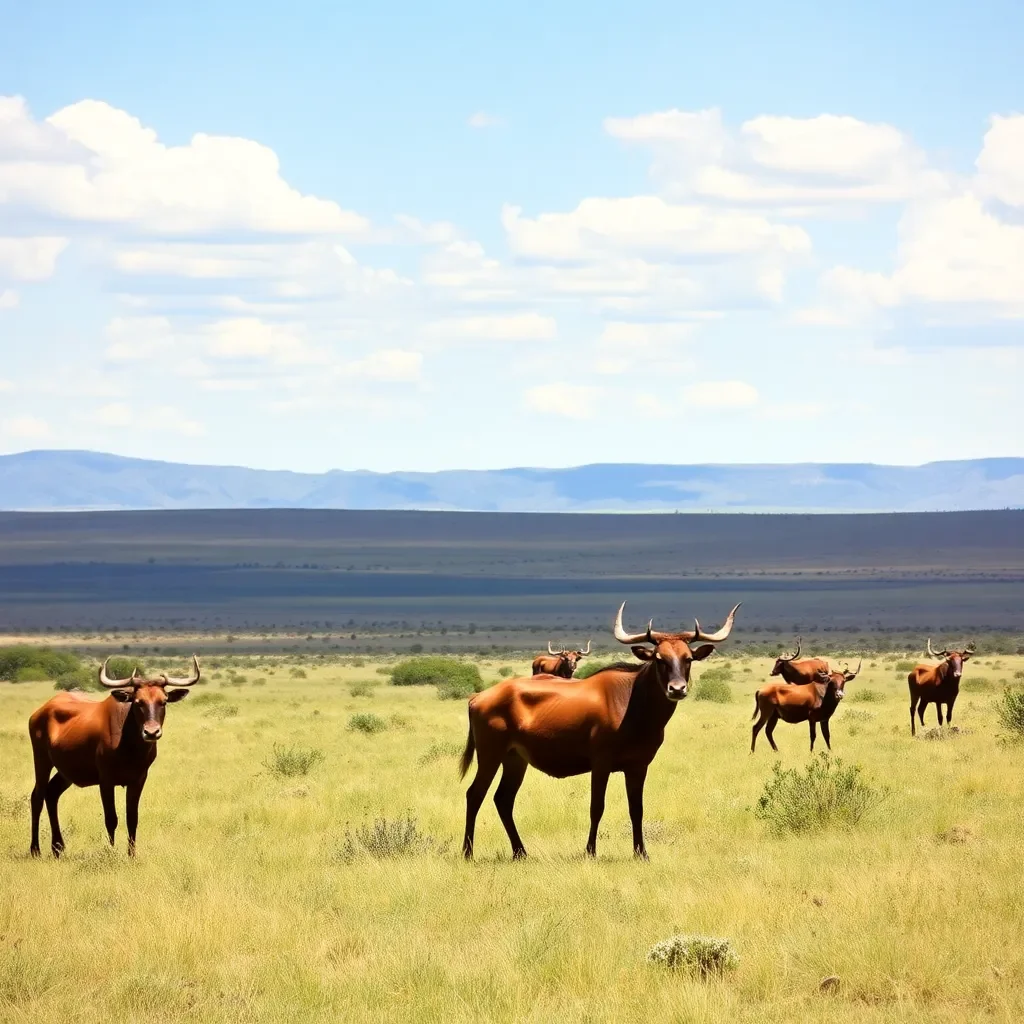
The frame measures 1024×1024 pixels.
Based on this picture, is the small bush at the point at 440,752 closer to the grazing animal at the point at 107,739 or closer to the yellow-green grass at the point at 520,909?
the yellow-green grass at the point at 520,909

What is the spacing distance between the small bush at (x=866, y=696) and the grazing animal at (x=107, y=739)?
23.8m

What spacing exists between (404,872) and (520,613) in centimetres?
8752

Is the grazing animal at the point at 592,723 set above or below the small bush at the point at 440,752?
above

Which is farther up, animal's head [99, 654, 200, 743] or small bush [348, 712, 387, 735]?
animal's head [99, 654, 200, 743]

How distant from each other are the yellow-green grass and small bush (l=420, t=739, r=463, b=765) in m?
2.87

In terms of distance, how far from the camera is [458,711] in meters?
35.8

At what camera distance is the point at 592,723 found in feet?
45.4

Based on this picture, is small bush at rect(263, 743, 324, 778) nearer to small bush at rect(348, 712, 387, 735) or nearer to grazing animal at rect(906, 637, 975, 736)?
small bush at rect(348, 712, 387, 735)

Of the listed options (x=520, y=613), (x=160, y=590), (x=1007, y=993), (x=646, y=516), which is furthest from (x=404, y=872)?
(x=646, y=516)

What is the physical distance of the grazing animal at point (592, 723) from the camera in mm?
13578

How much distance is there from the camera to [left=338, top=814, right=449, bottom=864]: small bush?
13953 millimetres

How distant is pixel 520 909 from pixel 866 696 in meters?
A: 27.2

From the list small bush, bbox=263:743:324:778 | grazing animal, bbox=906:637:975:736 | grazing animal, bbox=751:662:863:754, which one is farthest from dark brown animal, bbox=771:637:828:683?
small bush, bbox=263:743:324:778

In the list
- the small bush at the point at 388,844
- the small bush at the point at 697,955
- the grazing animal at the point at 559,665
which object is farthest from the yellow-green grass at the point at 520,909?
the grazing animal at the point at 559,665
